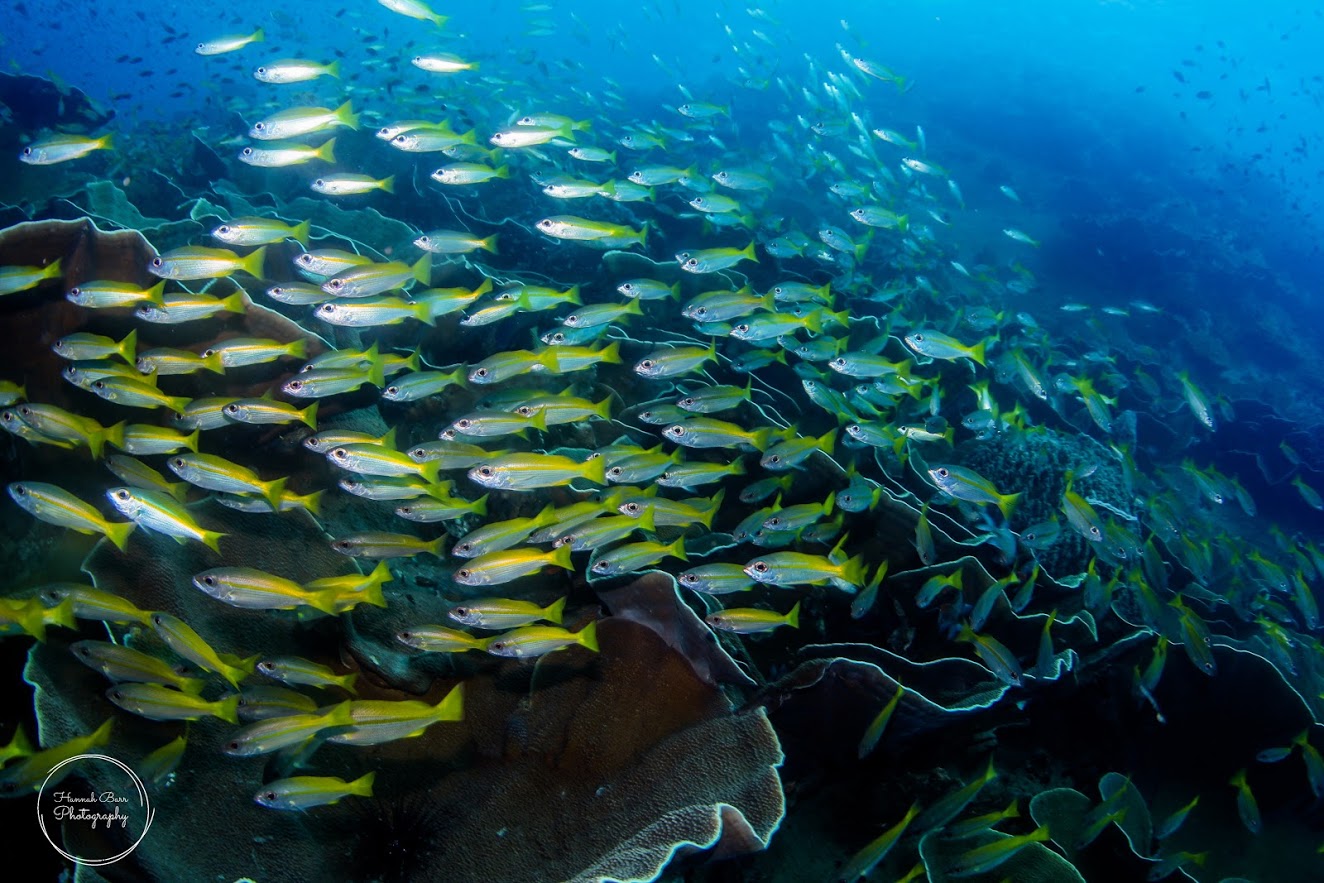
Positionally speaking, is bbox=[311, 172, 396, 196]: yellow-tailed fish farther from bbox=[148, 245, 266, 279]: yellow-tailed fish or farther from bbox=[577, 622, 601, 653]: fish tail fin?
bbox=[577, 622, 601, 653]: fish tail fin

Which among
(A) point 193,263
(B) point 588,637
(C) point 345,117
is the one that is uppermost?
(C) point 345,117

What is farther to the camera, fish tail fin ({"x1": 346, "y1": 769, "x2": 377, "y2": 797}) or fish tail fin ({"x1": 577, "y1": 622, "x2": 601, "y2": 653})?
fish tail fin ({"x1": 577, "y1": 622, "x2": 601, "y2": 653})

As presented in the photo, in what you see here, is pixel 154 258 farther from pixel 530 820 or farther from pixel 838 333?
pixel 838 333

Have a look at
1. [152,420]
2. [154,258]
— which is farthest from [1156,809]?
[154,258]

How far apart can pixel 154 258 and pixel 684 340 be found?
4247 millimetres

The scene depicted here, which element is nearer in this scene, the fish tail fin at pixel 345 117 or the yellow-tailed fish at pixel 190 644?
the yellow-tailed fish at pixel 190 644

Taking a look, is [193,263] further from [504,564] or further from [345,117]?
[504,564]

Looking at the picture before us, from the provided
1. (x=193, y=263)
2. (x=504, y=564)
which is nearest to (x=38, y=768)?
(x=504, y=564)

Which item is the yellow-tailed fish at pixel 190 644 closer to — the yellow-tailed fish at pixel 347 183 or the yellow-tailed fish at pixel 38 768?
the yellow-tailed fish at pixel 38 768

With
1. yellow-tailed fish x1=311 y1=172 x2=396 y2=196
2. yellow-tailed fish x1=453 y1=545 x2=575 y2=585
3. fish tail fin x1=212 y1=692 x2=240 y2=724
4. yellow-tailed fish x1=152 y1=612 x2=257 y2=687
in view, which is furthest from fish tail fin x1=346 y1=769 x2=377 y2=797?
yellow-tailed fish x1=311 y1=172 x2=396 y2=196

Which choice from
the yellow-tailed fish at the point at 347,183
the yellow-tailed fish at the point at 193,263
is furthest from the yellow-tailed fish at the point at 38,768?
the yellow-tailed fish at the point at 347,183

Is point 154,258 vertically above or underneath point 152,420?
above

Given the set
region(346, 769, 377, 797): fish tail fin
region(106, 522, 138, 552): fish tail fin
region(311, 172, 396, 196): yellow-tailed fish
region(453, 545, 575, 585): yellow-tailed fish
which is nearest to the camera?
region(346, 769, 377, 797): fish tail fin

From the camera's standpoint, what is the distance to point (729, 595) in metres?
4.55
